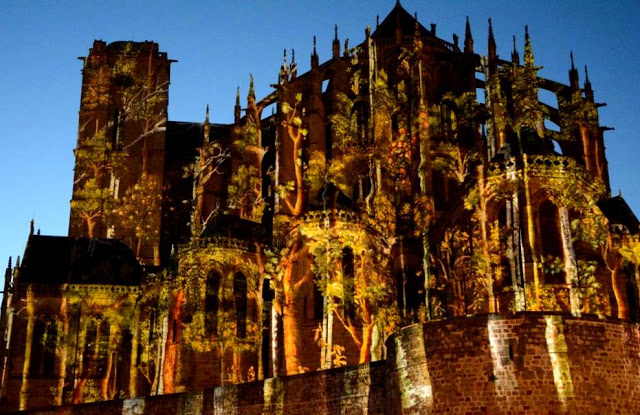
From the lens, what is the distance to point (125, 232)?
53.8 meters

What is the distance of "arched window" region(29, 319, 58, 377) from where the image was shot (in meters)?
44.9

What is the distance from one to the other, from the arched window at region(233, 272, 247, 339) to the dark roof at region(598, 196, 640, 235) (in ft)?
51.5

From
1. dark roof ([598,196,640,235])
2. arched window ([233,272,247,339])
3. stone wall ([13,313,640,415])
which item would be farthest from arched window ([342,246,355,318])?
dark roof ([598,196,640,235])

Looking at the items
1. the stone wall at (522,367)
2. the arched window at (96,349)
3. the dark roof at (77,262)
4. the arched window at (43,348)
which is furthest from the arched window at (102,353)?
the stone wall at (522,367)

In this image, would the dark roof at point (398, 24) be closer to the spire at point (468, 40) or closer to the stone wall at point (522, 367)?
the spire at point (468, 40)

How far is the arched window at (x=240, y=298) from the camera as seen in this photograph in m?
41.6

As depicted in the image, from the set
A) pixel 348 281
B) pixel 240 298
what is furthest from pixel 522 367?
pixel 240 298

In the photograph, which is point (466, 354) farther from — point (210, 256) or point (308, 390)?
point (210, 256)

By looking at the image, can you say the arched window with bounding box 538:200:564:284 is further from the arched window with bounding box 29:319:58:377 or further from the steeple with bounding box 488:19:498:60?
the arched window with bounding box 29:319:58:377

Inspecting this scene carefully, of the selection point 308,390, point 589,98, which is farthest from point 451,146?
point 308,390

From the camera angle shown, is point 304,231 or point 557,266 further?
point 304,231

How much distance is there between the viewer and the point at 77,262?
47438 mm

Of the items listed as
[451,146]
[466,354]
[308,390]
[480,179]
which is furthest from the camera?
[451,146]

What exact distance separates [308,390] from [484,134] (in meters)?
21.5
